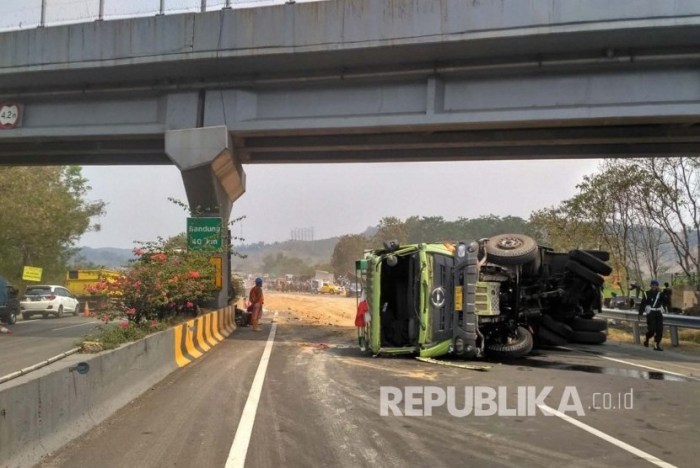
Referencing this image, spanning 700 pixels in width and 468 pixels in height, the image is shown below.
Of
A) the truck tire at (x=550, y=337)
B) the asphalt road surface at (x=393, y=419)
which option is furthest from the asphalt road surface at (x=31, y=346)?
the truck tire at (x=550, y=337)

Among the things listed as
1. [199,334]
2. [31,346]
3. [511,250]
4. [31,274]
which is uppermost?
[511,250]

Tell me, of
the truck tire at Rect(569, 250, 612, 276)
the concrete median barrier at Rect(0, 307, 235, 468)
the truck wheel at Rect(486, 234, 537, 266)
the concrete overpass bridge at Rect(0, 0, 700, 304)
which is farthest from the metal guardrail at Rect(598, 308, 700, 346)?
the concrete median barrier at Rect(0, 307, 235, 468)

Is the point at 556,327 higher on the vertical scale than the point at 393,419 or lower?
higher

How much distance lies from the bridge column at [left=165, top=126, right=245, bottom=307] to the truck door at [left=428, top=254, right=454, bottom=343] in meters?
8.91

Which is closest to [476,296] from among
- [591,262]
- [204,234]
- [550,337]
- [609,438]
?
[591,262]

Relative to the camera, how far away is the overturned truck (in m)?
11.2

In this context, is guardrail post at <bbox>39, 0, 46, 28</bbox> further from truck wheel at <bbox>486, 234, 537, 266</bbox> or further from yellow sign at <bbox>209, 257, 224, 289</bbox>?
truck wheel at <bbox>486, 234, 537, 266</bbox>

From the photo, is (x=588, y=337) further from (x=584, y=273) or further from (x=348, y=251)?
(x=348, y=251)

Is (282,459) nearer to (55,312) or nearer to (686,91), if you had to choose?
(686,91)

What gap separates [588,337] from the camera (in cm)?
A: 1441

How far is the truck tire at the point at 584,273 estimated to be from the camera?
42.8 ft

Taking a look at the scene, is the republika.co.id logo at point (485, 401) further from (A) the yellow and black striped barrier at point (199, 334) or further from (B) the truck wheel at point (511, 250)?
(A) the yellow and black striped barrier at point (199, 334)

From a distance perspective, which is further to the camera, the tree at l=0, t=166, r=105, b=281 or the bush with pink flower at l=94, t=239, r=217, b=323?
the tree at l=0, t=166, r=105, b=281

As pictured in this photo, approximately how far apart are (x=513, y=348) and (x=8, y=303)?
2207cm
